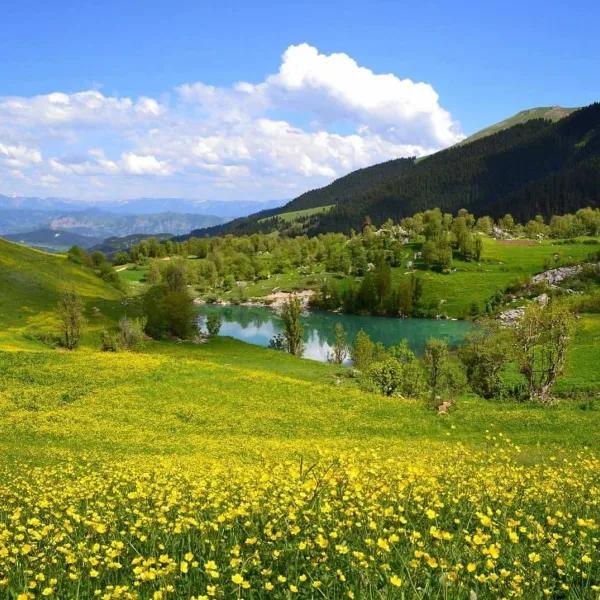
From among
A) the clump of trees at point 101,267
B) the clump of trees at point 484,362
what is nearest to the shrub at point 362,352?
the clump of trees at point 484,362

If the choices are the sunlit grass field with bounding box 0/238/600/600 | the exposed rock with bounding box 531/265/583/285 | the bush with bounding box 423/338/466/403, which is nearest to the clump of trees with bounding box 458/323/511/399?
the bush with bounding box 423/338/466/403

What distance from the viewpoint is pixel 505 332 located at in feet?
214

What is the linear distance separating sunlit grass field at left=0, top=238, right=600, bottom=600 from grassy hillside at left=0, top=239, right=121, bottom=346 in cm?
3991

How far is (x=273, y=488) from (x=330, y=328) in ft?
491

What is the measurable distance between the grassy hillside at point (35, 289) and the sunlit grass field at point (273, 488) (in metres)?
39.9

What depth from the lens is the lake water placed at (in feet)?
447

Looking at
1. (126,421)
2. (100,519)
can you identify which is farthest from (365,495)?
(126,421)

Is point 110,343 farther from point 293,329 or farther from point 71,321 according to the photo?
point 293,329

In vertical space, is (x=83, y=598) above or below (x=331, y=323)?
above

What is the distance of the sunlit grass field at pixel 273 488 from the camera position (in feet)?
22.6

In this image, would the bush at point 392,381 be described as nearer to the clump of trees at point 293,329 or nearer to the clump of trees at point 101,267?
the clump of trees at point 293,329

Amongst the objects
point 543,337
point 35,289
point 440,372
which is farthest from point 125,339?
point 543,337

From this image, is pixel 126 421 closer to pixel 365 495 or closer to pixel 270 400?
pixel 270 400

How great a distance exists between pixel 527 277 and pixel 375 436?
172808mm
